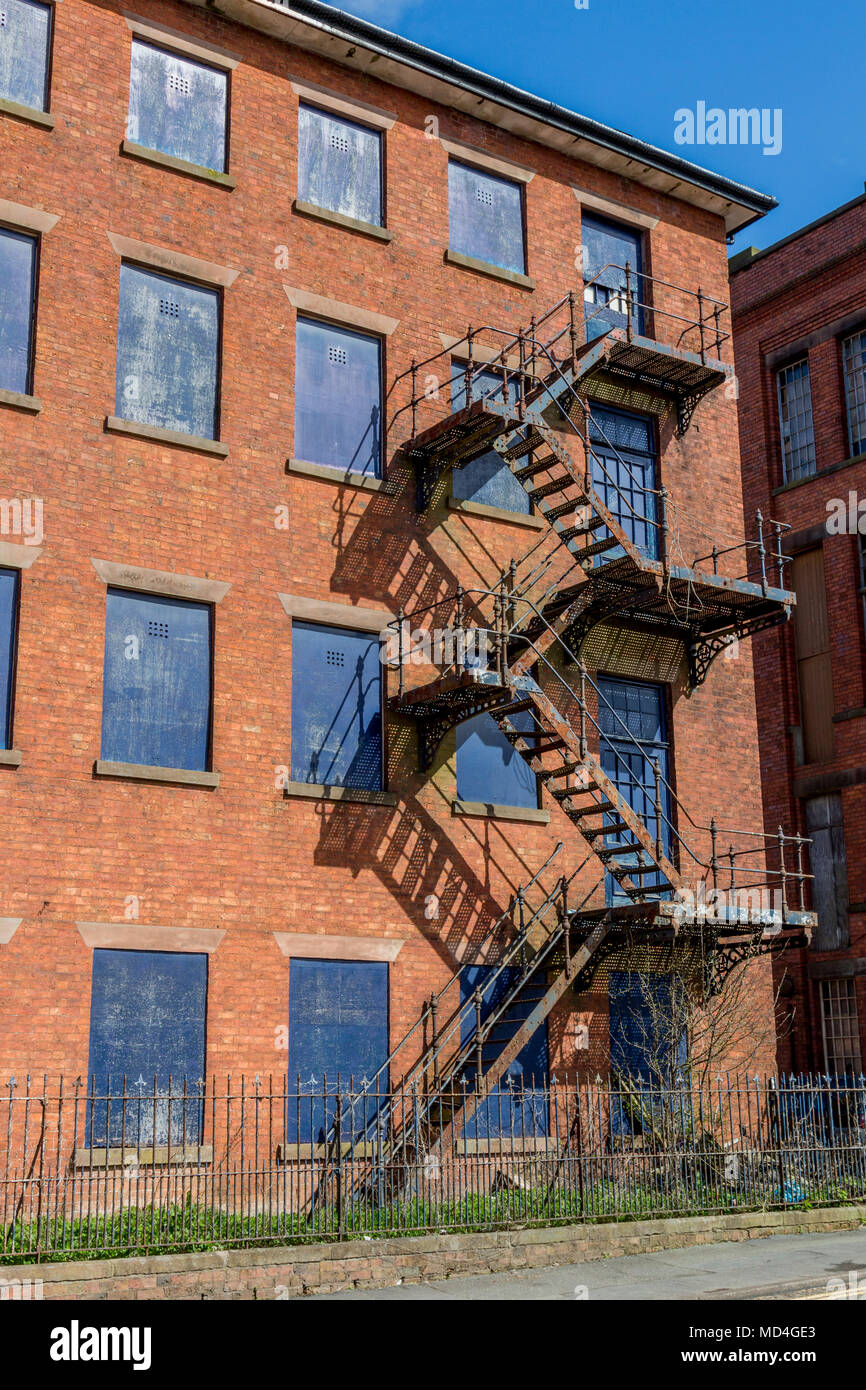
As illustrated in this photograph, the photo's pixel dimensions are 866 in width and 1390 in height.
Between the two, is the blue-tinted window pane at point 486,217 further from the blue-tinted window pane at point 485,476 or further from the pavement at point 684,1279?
the pavement at point 684,1279

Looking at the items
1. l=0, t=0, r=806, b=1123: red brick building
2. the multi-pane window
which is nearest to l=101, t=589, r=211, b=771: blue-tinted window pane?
l=0, t=0, r=806, b=1123: red brick building

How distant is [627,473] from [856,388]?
10.1 meters

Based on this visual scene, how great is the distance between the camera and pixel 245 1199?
1543cm

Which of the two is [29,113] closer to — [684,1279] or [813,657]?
[684,1279]

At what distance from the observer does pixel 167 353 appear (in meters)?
18.3

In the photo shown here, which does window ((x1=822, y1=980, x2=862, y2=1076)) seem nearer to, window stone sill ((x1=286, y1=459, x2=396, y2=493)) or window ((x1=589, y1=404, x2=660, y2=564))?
window ((x1=589, y1=404, x2=660, y2=564))

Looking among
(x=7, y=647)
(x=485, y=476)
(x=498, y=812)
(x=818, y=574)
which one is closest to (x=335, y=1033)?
(x=498, y=812)

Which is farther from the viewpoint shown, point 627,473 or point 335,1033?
point 627,473

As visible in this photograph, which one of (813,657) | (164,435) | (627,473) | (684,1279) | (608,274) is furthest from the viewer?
(813,657)

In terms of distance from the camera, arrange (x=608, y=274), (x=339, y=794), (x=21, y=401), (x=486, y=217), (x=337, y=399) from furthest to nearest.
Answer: (x=608, y=274) → (x=486, y=217) → (x=337, y=399) → (x=339, y=794) → (x=21, y=401)

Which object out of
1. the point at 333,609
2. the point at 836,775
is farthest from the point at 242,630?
the point at 836,775

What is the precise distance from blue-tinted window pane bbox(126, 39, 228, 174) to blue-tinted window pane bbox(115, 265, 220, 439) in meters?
1.94

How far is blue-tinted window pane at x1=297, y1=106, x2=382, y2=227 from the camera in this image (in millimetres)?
20234

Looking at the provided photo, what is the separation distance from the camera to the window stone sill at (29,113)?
1748cm
